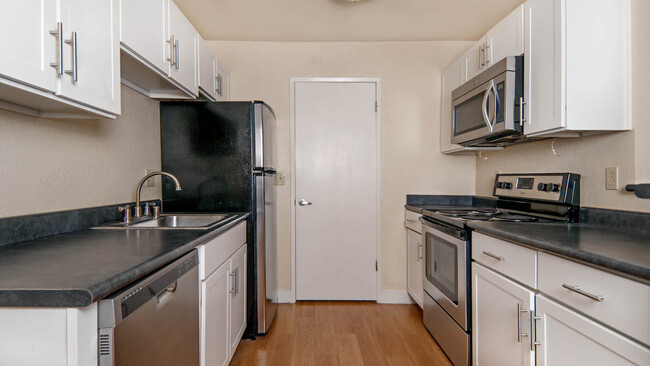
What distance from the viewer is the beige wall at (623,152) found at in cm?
150

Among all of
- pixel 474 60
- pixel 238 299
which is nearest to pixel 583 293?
pixel 238 299

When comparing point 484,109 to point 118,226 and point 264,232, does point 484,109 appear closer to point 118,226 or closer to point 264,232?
point 264,232

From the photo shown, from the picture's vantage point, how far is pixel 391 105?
3213 millimetres

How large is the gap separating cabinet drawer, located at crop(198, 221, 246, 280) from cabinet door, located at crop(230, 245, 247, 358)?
0.28 feet

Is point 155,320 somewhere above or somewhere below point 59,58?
below

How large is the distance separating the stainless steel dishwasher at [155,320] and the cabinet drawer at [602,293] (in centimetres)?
132

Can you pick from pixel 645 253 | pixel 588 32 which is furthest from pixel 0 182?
pixel 588 32

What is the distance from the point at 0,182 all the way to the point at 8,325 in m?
0.75

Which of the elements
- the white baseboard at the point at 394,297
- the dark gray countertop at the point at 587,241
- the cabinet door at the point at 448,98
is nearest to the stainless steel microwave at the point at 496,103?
the cabinet door at the point at 448,98

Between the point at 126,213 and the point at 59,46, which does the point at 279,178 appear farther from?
the point at 59,46

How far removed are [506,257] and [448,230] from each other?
0.58 metres

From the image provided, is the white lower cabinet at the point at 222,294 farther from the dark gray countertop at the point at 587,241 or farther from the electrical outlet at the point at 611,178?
the electrical outlet at the point at 611,178

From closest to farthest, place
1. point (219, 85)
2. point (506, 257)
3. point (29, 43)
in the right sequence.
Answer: point (29, 43), point (506, 257), point (219, 85)

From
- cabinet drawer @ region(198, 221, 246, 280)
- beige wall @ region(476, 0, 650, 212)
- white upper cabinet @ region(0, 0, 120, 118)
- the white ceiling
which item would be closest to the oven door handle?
beige wall @ region(476, 0, 650, 212)
